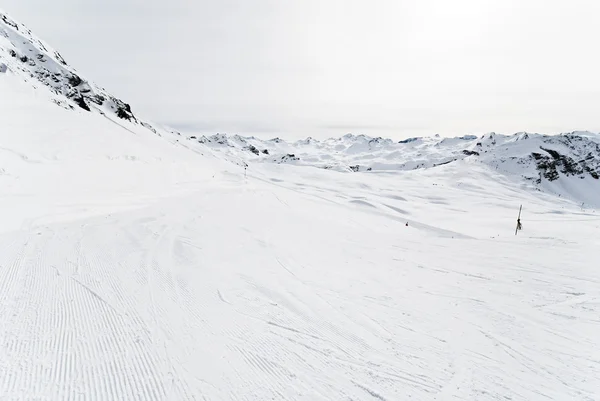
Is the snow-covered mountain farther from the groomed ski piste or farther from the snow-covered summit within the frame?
the groomed ski piste

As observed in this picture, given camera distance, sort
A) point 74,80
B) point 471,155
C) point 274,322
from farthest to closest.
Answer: point 471,155 → point 74,80 → point 274,322

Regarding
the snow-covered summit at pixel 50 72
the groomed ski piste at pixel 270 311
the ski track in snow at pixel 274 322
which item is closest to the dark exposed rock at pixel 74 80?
the snow-covered summit at pixel 50 72

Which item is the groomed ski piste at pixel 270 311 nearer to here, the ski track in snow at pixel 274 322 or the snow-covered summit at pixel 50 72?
the ski track in snow at pixel 274 322

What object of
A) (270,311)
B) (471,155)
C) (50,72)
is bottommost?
(270,311)

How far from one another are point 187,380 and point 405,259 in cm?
958

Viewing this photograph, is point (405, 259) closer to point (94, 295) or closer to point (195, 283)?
point (195, 283)

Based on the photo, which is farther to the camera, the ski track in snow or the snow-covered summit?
the snow-covered summit

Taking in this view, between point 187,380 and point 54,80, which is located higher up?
point 54,80

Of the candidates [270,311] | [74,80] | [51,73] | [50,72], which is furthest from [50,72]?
[270,311]

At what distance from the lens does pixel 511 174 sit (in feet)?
433

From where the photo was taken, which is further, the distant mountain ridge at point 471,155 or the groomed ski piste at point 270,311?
the distant mountain ridge at point 471,155

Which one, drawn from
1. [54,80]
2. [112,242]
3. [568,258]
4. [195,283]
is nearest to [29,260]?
[112,242]

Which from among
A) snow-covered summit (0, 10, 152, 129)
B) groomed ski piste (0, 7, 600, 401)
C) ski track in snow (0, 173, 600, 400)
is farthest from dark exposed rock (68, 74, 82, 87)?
Result: ski track in snow (0, 173, 600, 400)

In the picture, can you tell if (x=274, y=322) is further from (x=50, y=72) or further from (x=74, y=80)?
(x=74, y=80)
